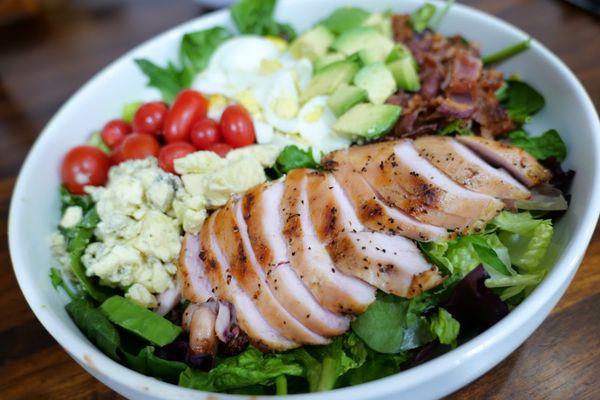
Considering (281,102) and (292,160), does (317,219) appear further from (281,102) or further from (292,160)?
(281,102)

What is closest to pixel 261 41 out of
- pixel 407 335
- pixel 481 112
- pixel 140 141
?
pixel 140 141

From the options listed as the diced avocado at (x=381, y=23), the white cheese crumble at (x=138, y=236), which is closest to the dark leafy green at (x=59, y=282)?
the white cheese crumble at (x=138, y=236)

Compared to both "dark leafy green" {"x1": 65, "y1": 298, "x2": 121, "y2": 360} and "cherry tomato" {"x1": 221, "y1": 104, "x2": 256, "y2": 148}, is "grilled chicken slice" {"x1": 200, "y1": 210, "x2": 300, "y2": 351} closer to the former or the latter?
"dark leafy green" {"x1": 65, "y1": 298, "x2": 121, "y2": 360}

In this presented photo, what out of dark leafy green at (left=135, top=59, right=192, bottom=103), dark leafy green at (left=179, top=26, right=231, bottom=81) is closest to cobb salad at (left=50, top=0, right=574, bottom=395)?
dark leafy green at (left=135, top=59, right=192, bottom=103)

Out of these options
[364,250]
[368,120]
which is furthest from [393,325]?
[368,120]

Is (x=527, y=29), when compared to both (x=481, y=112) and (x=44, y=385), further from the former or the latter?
(x=44, y=385)

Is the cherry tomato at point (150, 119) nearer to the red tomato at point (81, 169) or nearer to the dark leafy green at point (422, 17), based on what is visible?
the red tomato at point (81, 169)

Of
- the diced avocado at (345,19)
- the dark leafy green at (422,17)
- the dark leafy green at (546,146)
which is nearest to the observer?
the dark leafy green at (546,146)
